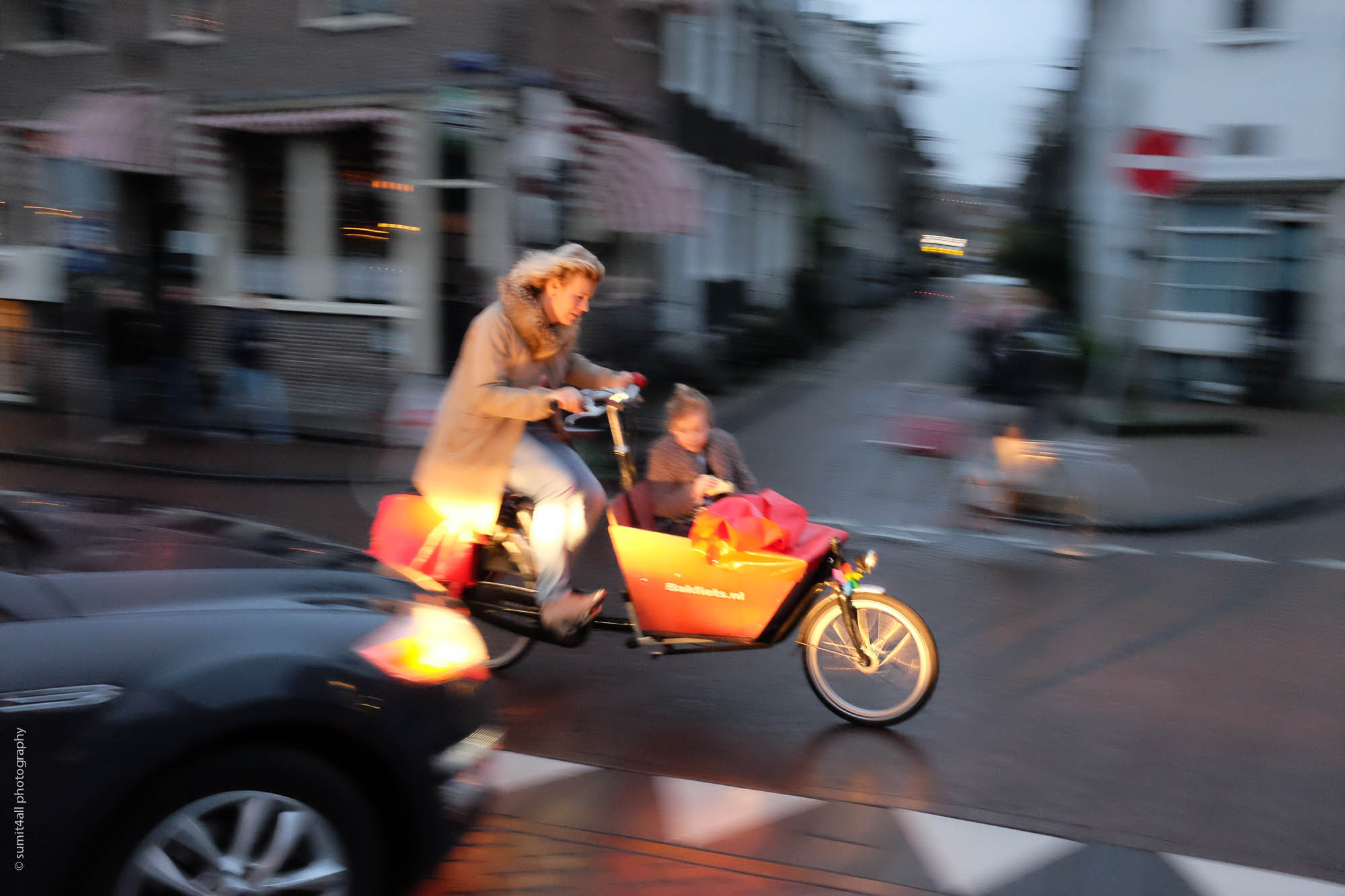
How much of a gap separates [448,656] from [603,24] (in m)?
14.0

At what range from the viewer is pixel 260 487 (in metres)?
9.68

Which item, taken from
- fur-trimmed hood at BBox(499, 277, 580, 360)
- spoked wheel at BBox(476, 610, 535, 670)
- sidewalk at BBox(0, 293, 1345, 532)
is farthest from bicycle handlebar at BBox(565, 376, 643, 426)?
sidewalk at BBox(0, 293, 1345, 532)

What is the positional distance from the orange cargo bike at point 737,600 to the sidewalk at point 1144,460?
181 inches

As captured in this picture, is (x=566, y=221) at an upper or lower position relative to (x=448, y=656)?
upper

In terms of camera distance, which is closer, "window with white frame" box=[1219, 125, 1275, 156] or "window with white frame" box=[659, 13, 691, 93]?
"window with white frame" box=[1219, 125, 1275, 156]

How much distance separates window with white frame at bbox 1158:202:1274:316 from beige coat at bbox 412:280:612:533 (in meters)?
15.7

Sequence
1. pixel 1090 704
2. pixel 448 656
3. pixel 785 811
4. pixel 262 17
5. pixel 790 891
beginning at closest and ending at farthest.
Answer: pixel 448 656 → pixel 790 891 → pixel 785 811 → pixel 1090 704 → pixel 262 17

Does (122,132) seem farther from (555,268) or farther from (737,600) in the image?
(737,600)

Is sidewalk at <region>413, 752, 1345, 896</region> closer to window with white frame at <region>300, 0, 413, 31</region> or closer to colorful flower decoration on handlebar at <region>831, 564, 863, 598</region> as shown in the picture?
colorful flower decoration on handlebar at <region>831, 564, 863, 598</region>

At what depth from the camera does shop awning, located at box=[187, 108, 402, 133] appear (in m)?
14.2

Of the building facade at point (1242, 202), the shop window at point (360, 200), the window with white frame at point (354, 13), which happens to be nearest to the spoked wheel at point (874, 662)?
the shop window at point (360, 200)

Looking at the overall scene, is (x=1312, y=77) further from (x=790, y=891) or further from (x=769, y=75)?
(x=790, y=891)

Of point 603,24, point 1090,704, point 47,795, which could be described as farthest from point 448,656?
point 603,24

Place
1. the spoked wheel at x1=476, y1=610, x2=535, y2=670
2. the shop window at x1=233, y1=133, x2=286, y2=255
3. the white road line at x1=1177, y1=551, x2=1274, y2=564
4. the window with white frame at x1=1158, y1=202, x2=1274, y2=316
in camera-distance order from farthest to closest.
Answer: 1. the window with white frame at x1=1158, y1=202, x2=1274, y2=316
2. the shop window at x1=233, y1=133, x2=286, y2=255
3. the white road line at x1=1177, y1=551, x2=1274, y2=564
4. the spoked wheel at x1=476, y1=610, x2=535, y2=670
